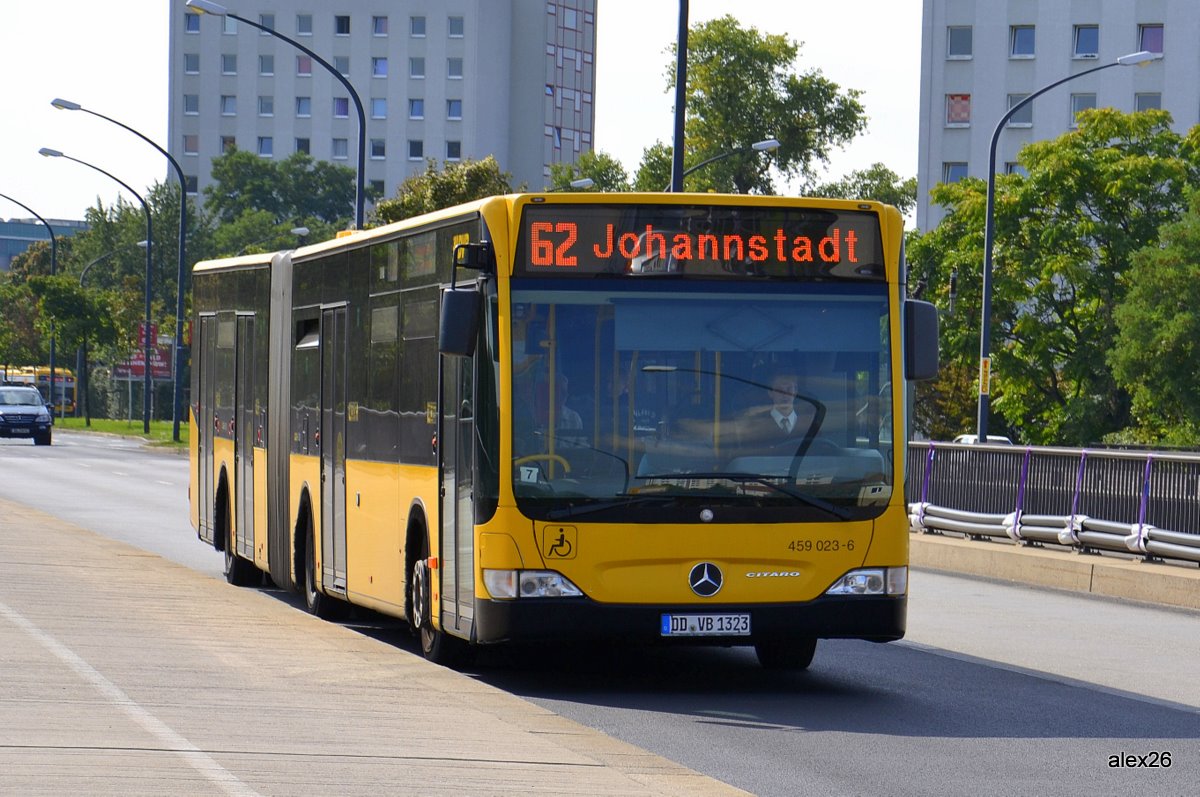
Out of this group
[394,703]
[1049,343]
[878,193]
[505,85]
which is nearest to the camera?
[394,703]

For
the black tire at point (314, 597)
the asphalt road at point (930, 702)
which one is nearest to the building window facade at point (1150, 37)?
the asphalt road at point (930, 702)

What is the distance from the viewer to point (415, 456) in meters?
13.1

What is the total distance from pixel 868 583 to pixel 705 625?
958 mm

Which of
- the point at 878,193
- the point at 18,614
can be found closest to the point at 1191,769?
the point at 18,614

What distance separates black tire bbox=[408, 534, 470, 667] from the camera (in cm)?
1262

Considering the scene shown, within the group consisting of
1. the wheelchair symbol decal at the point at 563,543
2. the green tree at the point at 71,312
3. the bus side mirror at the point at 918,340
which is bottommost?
the wheelchair symbol decal at the point at 563,543

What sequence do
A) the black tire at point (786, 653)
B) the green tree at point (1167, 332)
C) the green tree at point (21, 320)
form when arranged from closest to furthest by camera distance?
the black tire at point (786, 653) → the green tree at point (1167, 332) → the green tree at point (21, 320)

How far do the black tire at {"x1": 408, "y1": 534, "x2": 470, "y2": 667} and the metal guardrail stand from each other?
942 centimetres

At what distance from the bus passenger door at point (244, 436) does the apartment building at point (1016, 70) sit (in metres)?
71.8

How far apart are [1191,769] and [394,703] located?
3710 mm

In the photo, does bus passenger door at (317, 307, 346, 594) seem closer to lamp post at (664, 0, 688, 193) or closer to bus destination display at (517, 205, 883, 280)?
bus destination display at (517, 205, 883, 280)

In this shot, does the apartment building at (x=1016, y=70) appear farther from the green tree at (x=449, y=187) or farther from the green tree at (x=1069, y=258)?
the green tree at (x=449, y=187)

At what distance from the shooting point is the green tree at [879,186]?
9381 cm

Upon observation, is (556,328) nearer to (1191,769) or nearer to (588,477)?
(588,477)
